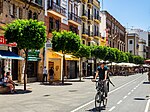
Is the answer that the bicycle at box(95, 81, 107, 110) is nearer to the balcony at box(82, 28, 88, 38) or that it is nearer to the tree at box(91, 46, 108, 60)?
the tree at box(91, 46, 108, 60)

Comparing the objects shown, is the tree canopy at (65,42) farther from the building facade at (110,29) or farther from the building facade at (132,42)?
the building facade at (132,42)

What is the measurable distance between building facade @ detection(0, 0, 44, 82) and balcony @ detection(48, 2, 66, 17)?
193 cm

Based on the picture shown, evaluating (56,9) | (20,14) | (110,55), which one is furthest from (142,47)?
(20,14)

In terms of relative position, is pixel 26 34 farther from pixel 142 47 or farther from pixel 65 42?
pixel 142 47

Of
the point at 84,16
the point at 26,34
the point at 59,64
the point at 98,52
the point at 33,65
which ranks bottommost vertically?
the point at 33,65

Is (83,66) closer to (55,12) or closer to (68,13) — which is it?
(68,13)

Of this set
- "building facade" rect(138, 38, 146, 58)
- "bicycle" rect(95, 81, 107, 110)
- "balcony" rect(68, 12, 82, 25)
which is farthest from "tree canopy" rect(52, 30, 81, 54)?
"building facade" rect(138, 38, 146, 58)

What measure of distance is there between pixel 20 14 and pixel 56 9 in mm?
9125

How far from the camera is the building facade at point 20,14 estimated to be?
1127 inches

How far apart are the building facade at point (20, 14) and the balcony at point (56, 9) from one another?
1.93 metres

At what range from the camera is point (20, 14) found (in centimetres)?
3177

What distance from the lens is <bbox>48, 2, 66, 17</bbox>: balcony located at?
38447 mm

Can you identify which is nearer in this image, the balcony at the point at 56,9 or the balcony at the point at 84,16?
the balcony at the point at 56,9

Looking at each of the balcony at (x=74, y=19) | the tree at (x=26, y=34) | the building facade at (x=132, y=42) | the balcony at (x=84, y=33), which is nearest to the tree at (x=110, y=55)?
the balcony at (x=84, y=33)
